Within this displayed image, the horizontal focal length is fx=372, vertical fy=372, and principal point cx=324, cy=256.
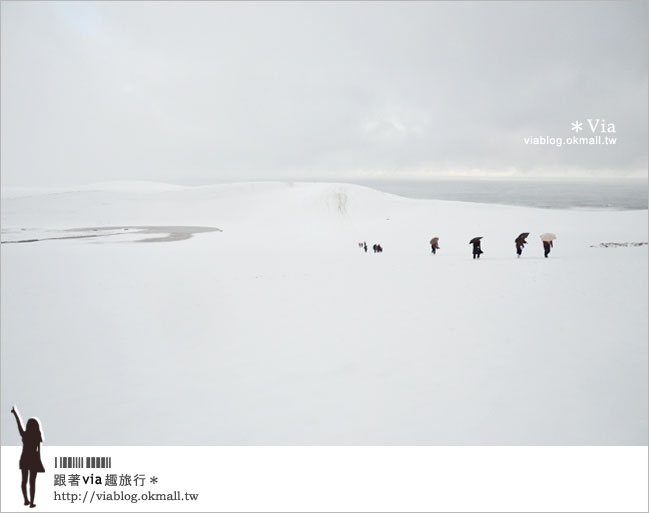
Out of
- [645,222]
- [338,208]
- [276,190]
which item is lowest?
[645,222]

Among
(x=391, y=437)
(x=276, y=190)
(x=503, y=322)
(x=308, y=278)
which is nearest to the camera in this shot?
(x=391, y=437)

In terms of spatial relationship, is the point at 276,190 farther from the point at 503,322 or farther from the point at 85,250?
the point at 503,322

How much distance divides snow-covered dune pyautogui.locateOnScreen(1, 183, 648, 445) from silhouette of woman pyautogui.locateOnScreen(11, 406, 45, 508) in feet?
2.61

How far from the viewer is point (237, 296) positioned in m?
11.5

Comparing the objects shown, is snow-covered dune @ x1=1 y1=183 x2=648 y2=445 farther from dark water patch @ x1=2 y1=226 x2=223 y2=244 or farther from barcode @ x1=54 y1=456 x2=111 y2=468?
dark water patch @ x1=2 y1=226 x2=223 y2=244

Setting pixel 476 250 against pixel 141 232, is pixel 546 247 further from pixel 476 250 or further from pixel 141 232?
pixel 141 232

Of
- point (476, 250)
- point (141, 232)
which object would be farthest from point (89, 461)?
point (141, 232)

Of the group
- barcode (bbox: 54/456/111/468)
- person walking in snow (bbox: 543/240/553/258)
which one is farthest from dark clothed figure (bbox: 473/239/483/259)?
barcode (bbox: 54/456/111/468)

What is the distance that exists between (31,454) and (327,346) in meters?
5.72

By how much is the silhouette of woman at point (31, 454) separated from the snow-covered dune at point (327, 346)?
2.61 feet

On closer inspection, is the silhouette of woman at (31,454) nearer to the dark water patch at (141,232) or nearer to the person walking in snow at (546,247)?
the dark water patch at (141,232)

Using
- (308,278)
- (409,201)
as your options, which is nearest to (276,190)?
(409,201)

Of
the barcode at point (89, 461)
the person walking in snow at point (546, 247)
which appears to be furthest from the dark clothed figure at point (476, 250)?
the barcode at point (89, 461)

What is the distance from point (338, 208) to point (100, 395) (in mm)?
28514
